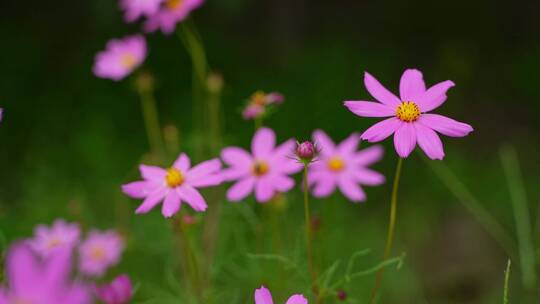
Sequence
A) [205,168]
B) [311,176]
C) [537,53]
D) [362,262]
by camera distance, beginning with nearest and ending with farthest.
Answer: [205,168]
[311,176]
[362,262]
[537,53]

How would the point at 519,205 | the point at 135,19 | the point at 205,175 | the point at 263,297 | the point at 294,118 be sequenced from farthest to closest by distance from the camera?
the point at 294,118, the point at 519,205, the point at 135,19, the point at 205,175, the point at 263,297

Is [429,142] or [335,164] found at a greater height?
[335,164]

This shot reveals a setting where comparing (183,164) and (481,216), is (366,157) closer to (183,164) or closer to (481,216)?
(183,164)

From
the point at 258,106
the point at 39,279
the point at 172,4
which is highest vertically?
the point at 172,4

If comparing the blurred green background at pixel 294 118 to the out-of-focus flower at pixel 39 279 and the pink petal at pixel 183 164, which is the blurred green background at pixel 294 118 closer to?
the pink petal at pixel 183 164

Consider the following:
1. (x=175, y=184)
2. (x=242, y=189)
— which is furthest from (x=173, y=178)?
(x=242, y=189)

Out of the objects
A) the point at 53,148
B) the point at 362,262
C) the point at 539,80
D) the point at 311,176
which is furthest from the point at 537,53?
the point at 53,148

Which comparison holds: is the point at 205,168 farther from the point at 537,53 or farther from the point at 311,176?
the point at 537,53
